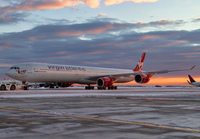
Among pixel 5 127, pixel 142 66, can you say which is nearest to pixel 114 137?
pixel 5 127

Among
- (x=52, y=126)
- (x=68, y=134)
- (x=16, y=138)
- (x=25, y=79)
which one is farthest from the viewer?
(x=25, y=79)

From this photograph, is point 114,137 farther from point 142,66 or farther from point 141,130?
point 142,66

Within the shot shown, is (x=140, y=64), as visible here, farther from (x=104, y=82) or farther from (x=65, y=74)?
(x=65, y=74)

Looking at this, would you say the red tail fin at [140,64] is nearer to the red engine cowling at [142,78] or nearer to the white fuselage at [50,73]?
the white fuselage at [50,73]

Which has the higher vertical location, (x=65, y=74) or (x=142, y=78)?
(x=65, y=74)

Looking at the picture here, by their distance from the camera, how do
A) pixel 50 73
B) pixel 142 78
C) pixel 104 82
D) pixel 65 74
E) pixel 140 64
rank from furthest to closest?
pixel 140 64 < pixel 142 78 < pixel 104 82 < pixel 65 74 < pixel 50 73

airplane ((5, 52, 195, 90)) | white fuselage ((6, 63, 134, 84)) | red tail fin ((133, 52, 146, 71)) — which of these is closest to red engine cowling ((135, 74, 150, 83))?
airplane ((5, 52, 195, 90))

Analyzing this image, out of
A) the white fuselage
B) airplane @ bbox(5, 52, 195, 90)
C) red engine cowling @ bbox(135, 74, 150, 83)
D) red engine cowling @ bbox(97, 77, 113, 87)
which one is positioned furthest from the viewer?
red engine cowling @ bbox(135, 74, 150, 83)

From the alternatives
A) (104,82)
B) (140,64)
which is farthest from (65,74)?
(140,64)

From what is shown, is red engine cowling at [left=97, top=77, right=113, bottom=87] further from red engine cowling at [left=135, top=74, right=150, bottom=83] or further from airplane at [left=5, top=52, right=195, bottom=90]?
red engine cowling at [left=135, top=74, right=150, bottom=83]

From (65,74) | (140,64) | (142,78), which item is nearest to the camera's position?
(65,74)

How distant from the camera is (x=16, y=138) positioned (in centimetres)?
505

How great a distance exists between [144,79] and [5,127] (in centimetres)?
4150

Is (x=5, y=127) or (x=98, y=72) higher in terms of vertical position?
(x=98, y=72)
